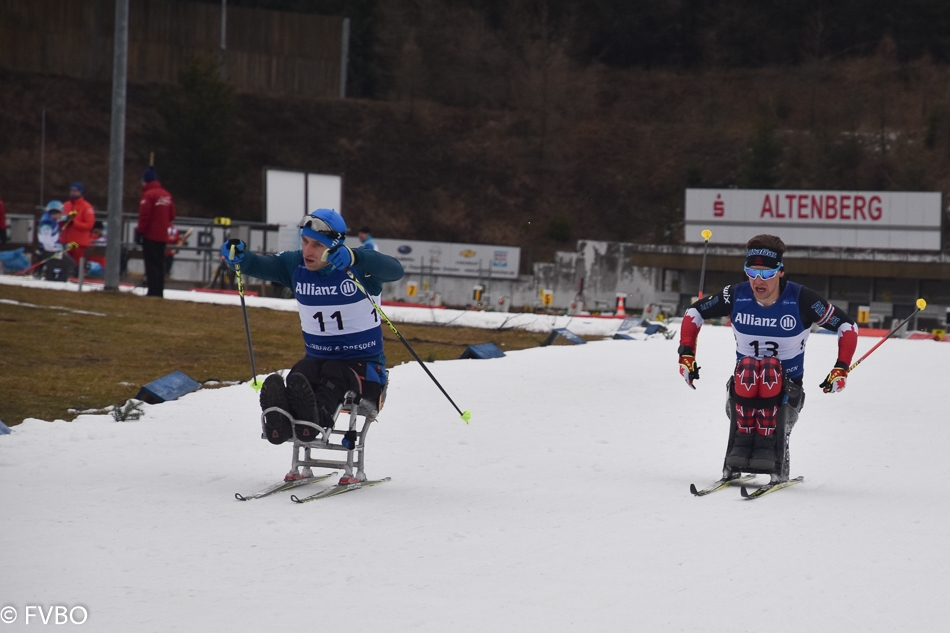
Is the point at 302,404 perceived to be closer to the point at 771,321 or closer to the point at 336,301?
the point at 336,301

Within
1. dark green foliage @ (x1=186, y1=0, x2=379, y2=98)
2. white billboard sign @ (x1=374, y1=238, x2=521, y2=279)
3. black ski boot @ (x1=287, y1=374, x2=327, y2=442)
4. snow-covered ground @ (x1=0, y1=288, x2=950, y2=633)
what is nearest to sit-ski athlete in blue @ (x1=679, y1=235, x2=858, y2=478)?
snow-covered ground @ (x1=0, y1=288, x2=950, y2=633)

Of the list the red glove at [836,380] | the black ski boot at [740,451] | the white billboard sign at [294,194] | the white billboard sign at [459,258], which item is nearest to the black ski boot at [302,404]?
the black ski boot at [740,451]

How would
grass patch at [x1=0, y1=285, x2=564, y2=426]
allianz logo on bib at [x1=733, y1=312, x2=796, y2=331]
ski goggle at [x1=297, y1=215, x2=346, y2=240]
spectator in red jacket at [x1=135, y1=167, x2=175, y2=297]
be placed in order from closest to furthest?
ski goggle at [x1=297, y1=215, x2=346, y2=240] → allianz logo on bib at [x1=733, y1=312, x2=796, y2=331] → grass patch at [x1=0, y1=285, x2=564, y2=426] → spectator in red jacket at [x1=135, y1=167, x2=175, y2=297]

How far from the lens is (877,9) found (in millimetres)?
80062

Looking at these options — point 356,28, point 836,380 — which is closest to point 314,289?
point 836,380

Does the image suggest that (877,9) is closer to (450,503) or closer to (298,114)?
(298,114)

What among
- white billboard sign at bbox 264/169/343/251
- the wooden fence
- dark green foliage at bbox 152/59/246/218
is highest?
the wooden fence

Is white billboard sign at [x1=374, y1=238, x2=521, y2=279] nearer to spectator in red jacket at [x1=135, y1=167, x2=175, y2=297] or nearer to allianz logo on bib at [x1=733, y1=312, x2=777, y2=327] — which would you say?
spectator in red jacket at [x1=135, y1=167, x2=175, y2=297]

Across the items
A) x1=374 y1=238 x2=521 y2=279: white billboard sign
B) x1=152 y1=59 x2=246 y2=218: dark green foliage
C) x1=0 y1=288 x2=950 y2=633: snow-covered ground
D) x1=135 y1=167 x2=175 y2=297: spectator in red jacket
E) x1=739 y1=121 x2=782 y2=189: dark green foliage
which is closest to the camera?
x1=0 y1=288 x2=950 y2=633: snow-covered ground

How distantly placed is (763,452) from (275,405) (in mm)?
3147

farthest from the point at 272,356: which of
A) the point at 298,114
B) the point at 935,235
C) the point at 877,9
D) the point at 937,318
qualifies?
the point at 877,9

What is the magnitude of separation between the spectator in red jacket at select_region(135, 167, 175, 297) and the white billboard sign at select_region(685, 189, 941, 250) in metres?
26.5

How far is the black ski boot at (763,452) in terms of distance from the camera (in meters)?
7.93

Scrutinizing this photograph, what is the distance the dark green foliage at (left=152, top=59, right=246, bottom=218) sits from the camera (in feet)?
188
